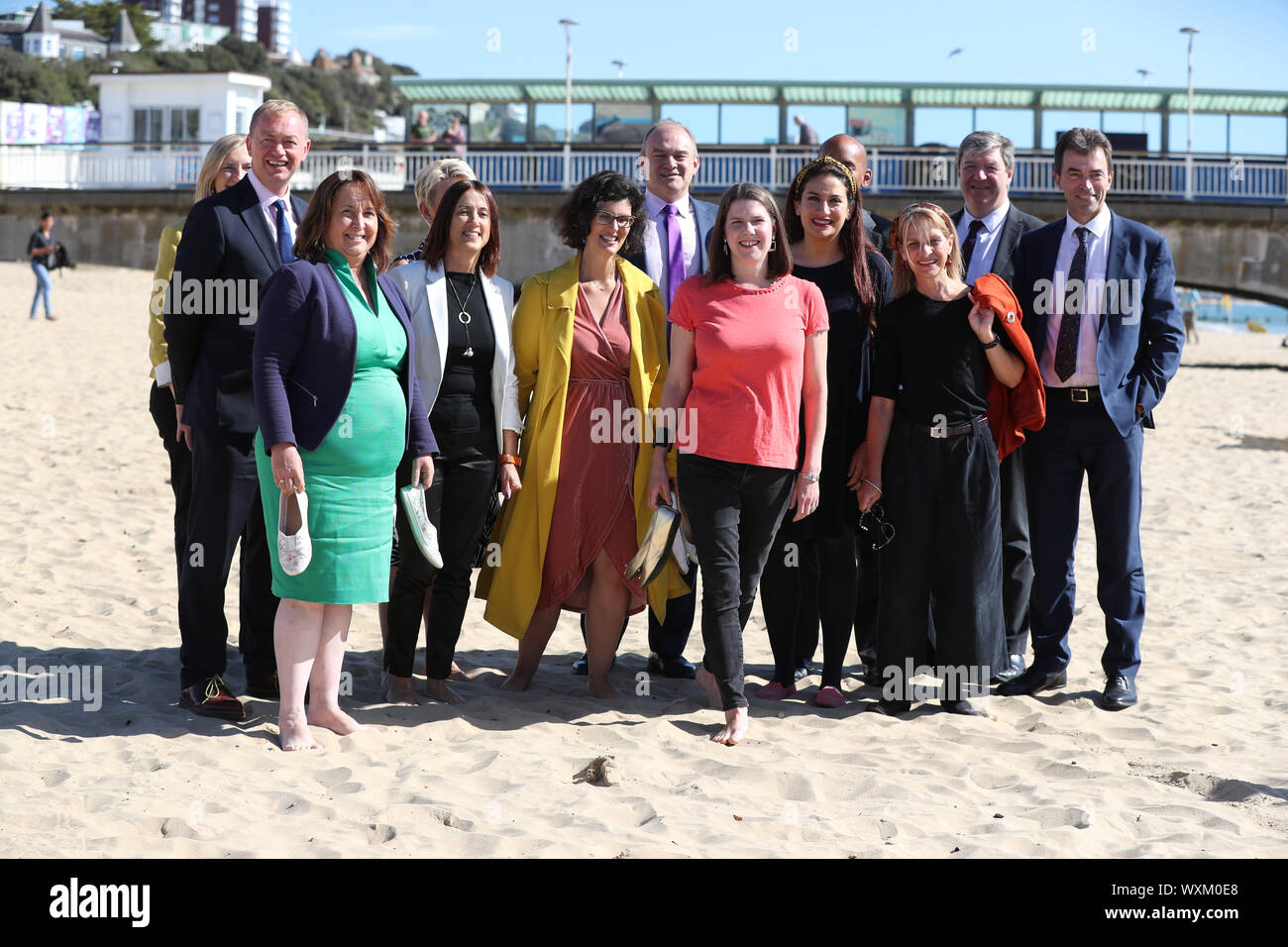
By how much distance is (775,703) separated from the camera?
5.05 m

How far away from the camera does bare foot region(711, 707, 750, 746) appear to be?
4492 millimetres

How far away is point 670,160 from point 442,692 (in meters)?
2.28

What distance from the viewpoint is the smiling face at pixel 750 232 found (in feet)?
14.6

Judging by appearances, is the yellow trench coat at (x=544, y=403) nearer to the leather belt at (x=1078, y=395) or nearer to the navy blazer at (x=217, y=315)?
the navy blazer at (x=217, y=315)

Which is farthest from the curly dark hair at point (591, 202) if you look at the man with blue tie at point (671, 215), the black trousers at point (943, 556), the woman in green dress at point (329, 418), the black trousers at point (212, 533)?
the black trousers at point (212, 533)

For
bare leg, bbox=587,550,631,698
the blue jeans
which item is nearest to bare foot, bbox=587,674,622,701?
bare leg, bbox=587,550,631,698

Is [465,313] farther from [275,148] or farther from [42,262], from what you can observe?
[42,262]

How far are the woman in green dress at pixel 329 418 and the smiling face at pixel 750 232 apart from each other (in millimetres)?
1172


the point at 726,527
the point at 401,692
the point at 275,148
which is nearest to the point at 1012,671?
the point at 726,527

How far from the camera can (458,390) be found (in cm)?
475

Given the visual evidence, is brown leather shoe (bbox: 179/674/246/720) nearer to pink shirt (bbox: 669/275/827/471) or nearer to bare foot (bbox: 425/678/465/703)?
bare foot (bbox: 425/678/465/703)
